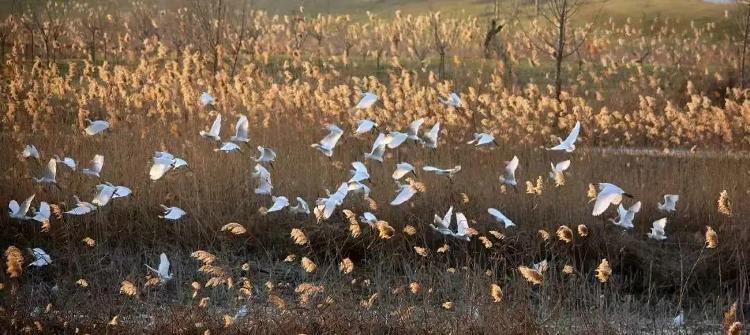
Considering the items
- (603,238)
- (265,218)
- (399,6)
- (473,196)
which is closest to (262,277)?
(265,218)

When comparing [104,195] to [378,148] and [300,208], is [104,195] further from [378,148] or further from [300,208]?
[378,148]

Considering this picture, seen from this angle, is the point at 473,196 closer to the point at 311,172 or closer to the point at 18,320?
the point at 311,172

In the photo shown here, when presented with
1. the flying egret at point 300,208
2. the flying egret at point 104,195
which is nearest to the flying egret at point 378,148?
the flying egret at point 300,208

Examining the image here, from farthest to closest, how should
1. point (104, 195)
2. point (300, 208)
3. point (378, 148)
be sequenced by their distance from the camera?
point (300, 208) < point (378, 148) < point (104, 195)

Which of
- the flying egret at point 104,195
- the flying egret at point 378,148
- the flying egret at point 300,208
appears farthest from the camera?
the flying egret at point 378,148

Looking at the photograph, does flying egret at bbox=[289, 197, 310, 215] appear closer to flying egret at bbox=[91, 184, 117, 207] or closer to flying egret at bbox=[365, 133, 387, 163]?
flying egret at bbox=[365, 133, 387, 163]

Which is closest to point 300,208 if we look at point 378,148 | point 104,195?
point 378,148

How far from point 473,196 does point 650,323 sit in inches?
89.1

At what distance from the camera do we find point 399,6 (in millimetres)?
40531

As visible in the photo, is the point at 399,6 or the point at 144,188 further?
the point at 399,6

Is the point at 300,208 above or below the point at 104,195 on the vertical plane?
below

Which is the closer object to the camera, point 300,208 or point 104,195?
point 104,195

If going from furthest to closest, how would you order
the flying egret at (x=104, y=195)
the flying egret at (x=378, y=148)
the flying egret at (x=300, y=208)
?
1. the flying egret at (x=378, y=148)
2. the flying egret at (x=300, y=208)
3. the flying egret at (x=104, y=195)

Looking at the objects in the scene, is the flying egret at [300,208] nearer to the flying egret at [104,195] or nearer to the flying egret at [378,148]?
the flying egret at [378,148]
